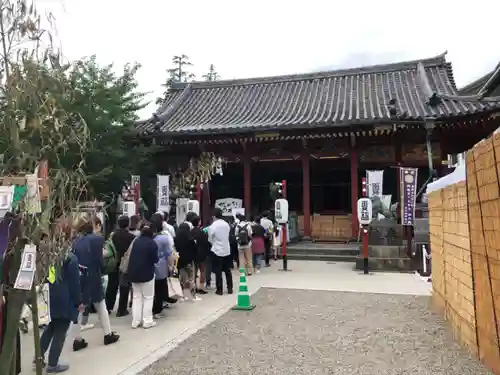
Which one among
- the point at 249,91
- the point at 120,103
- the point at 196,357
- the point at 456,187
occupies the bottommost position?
the point at 196,357

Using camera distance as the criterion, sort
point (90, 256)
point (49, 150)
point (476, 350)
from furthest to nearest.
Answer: point (90, 256), point (476, 350), point (49, 150)

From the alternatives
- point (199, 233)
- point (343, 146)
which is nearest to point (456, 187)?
point (199, 233)

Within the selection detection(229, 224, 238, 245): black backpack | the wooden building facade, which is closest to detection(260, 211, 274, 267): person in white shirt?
detection(229, 224, 238, 245): black backpack

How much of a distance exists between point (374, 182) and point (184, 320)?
8663 mm

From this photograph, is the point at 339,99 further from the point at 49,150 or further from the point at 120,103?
the point at 49,150

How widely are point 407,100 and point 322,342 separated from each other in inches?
489

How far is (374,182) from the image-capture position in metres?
13.4

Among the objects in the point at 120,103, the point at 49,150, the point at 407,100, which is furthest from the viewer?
the point at 407,100

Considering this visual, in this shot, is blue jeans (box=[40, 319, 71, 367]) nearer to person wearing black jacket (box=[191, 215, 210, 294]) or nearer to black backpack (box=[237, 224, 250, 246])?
person wearing black jacket (box=[191, 215, 210, 294])

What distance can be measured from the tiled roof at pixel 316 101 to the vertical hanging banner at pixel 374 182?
168 centimetres

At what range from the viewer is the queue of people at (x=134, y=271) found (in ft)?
14.8

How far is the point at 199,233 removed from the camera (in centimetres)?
833

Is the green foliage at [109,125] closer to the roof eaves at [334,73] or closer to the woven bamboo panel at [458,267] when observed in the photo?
the roof eaves at [334,73]

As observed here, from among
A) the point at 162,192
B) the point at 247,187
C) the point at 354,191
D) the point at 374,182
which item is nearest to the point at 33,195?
the point at 374,182
